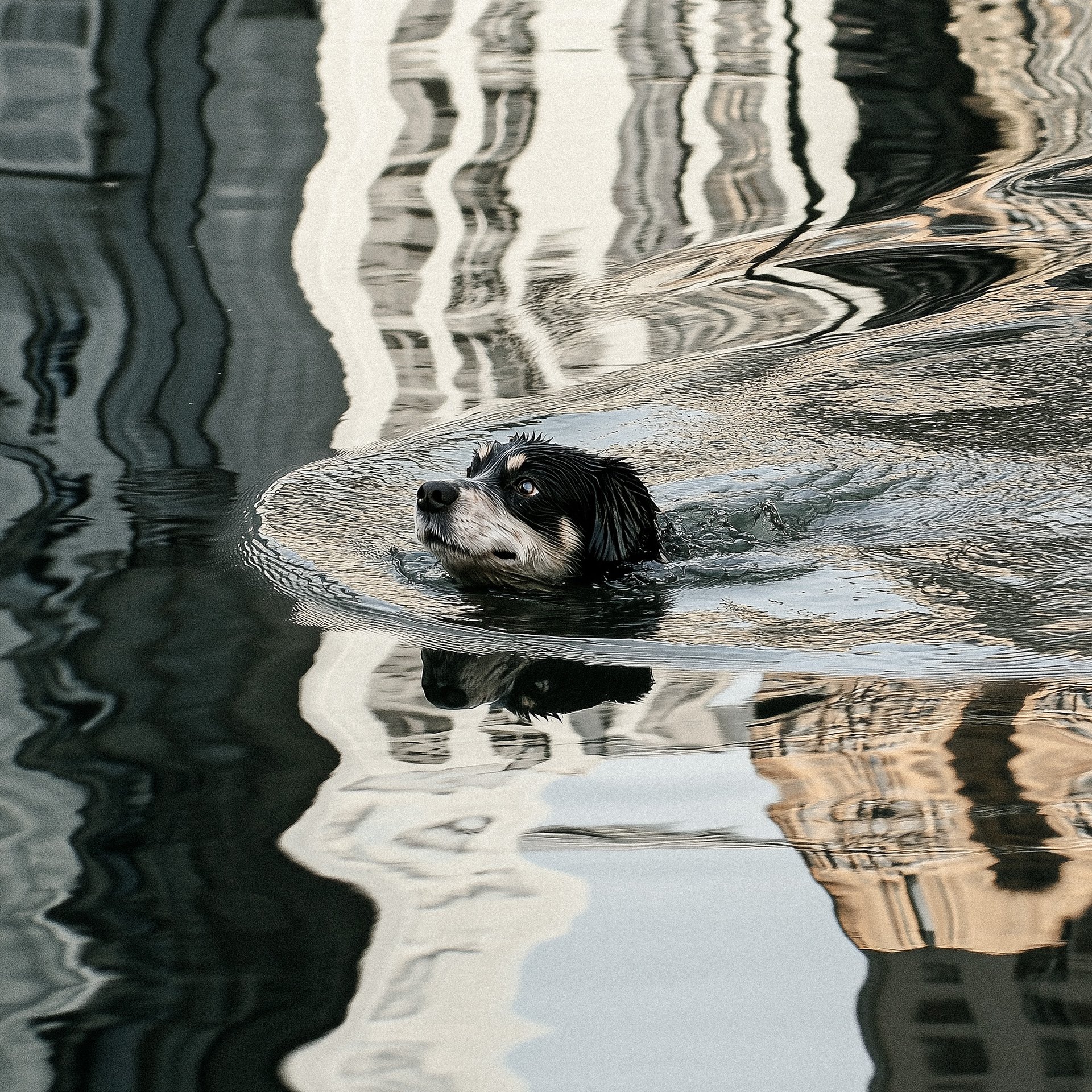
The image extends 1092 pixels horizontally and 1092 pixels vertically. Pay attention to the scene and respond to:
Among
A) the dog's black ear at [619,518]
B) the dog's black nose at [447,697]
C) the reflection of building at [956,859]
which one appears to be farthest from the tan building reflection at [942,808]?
the dog's black ear at [619,518]

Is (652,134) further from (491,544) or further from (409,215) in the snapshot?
(491,544)

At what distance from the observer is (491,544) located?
5625 mm

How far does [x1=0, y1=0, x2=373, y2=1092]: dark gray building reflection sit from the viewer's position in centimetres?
325

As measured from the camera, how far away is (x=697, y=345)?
339 inches

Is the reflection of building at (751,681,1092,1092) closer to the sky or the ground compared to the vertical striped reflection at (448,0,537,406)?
closer to the ground

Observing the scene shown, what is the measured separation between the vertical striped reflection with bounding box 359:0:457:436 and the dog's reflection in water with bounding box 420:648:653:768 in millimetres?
2573

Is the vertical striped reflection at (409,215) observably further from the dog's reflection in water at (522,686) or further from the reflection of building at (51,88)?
the dog's reflection in water at (522,686)

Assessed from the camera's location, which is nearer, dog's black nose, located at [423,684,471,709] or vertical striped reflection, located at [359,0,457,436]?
dog's black nose, located at [423,684,471,709]

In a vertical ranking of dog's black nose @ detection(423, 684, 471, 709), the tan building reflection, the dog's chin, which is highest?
the dog's chin

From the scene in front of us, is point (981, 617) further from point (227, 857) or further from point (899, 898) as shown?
point (227, 857)

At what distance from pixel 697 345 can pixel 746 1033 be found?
19.6 ft

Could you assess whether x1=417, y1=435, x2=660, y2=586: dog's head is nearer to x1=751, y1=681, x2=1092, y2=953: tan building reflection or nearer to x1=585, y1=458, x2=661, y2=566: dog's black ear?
x1=585, y1=458, x2=661, y2=566: dog's black ear

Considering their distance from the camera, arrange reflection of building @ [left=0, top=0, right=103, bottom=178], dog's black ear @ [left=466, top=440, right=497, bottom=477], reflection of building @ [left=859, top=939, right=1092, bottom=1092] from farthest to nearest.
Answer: reflection of building @ [left=0, top=0, right=103, bottom=178]
dog's black ear @ [left=466, top=440, right=497, bottom=477]
reflection of building @ [left=859, top=939, right=1092, bottom=1092]

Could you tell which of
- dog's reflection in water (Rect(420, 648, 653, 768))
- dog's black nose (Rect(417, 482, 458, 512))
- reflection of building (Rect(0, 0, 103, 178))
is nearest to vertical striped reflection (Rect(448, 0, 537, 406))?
dog's black nose (Rect(417, 482, 458, 512))
